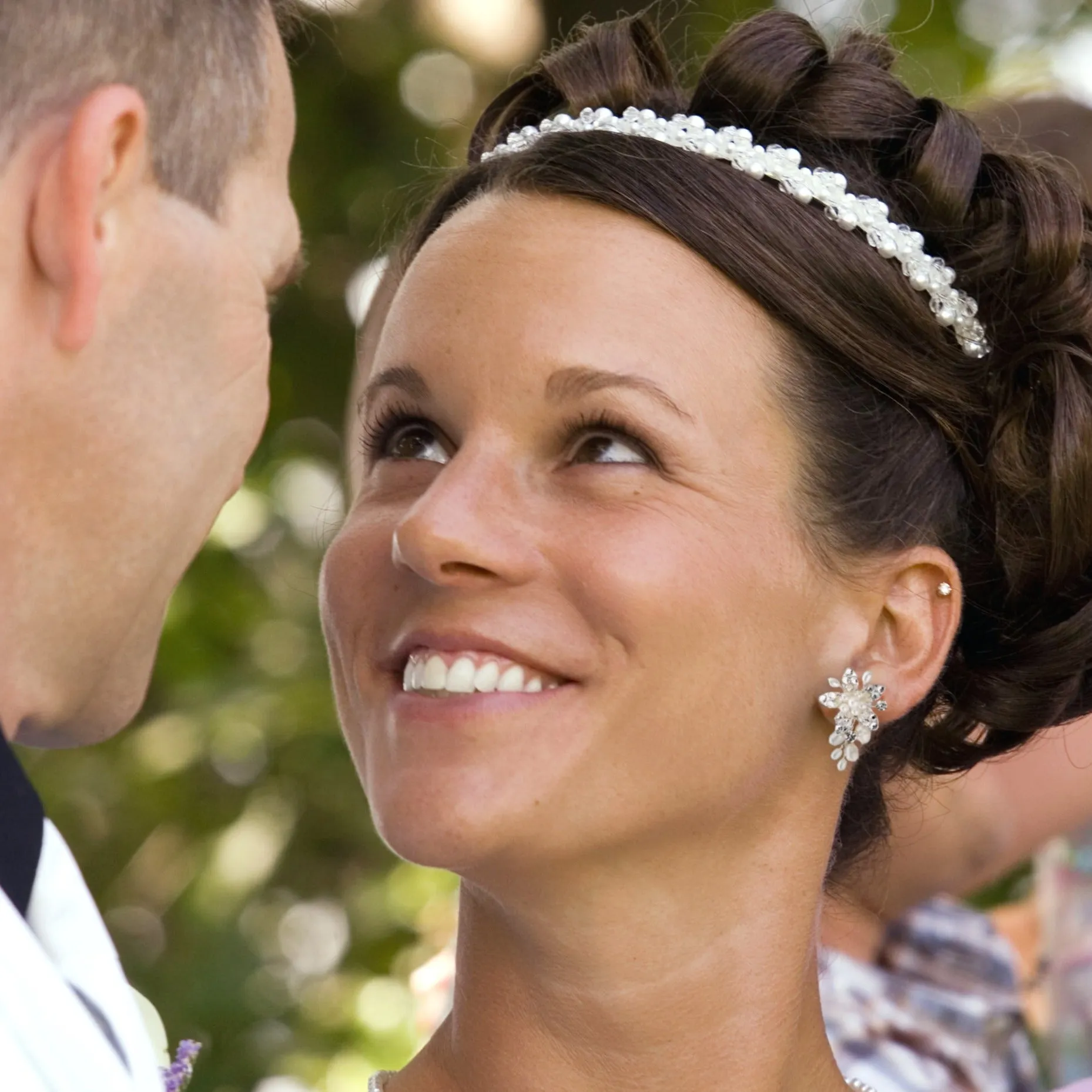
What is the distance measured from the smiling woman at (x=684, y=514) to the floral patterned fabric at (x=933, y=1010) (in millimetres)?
651

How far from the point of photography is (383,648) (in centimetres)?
204

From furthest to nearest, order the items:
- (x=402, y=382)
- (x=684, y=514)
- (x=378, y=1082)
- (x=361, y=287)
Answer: (x=361, y=287) < (x=378, y=1082) < (x=402, y=382) < (x=684, y=514)

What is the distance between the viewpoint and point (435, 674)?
196cm

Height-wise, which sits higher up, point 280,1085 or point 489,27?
point 489,27

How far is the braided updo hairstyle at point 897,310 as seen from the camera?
82.0 inches

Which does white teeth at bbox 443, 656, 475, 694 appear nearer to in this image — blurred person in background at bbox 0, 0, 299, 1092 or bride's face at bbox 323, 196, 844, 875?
bride's face at bbox 323, 196, 844, 875

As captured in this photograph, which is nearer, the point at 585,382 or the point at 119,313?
the point at 119,313

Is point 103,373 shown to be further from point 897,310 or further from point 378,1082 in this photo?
point 378,1082

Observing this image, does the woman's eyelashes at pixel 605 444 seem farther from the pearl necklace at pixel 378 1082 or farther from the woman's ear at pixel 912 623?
the pearl necklace at pixel 378 1082

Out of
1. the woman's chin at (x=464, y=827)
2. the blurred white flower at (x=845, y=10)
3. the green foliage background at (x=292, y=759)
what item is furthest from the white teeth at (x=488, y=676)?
the green foliage background at (x=292, y=759)

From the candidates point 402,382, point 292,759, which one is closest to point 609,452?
point 402,382

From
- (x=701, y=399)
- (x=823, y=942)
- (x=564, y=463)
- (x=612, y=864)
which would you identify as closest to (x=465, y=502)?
(x=564, y=463)

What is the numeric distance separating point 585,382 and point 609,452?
→ 0.33 feet

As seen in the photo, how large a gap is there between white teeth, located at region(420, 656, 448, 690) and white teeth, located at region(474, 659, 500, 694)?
0.04m
